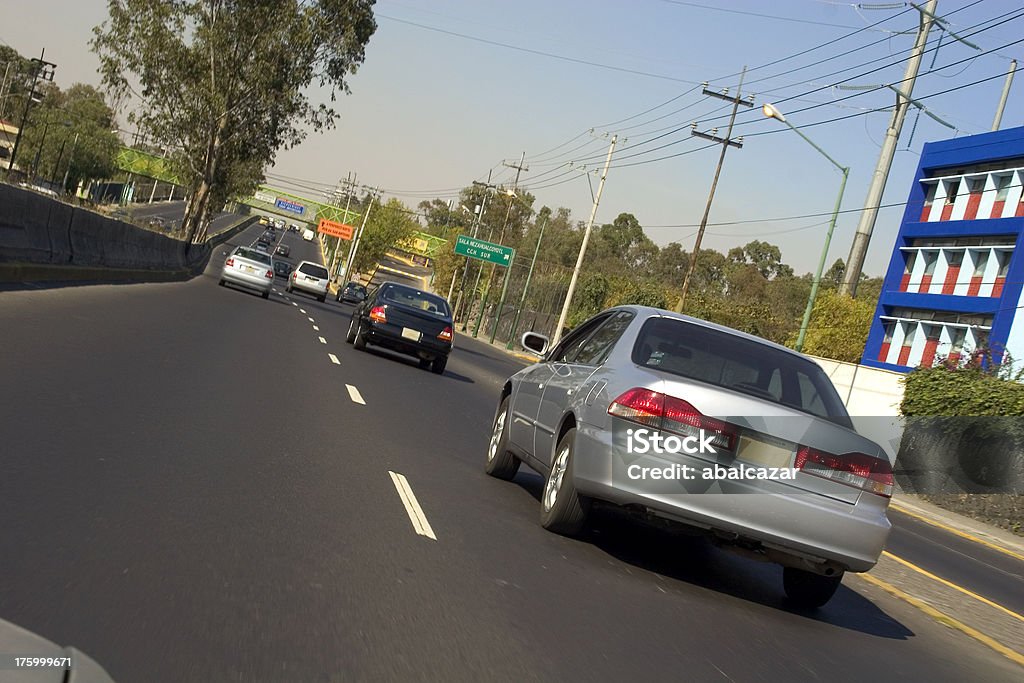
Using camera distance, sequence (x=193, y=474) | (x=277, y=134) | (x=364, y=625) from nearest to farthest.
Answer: (x=364, y=625)
(x=193, y=474)
(x=277, y=134)

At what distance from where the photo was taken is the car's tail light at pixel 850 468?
22.4 feet

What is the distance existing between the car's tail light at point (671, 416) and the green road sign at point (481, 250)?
214 ft

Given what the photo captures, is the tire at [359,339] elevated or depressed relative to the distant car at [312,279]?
depressed

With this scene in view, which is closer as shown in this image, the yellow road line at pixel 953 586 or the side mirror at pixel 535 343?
the yellow road line at pixel 953 586

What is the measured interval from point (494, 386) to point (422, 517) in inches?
631

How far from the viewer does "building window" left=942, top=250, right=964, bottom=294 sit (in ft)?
181

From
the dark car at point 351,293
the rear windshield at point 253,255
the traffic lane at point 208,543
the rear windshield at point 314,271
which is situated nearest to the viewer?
the traffic lane at point 208,543

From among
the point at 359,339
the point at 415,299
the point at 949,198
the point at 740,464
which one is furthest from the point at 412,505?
the point at 949,198

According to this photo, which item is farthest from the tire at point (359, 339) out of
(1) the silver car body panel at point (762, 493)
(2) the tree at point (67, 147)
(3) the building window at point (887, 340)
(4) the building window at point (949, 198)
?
(2) the tree at point (67, 147)

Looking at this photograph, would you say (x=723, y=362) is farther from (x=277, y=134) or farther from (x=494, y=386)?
(x=277, y=134)

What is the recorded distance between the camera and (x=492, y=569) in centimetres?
675

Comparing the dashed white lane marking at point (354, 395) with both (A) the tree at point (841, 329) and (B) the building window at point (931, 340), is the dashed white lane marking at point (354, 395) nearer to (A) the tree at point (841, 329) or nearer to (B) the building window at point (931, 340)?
(B) the building window at point (931, 340)

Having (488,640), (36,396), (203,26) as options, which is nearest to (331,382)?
(36,396)

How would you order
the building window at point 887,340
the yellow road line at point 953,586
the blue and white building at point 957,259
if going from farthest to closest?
the building window at point 887,340
the blue and white building at point 957,259
the yellow road line at point 953,586
